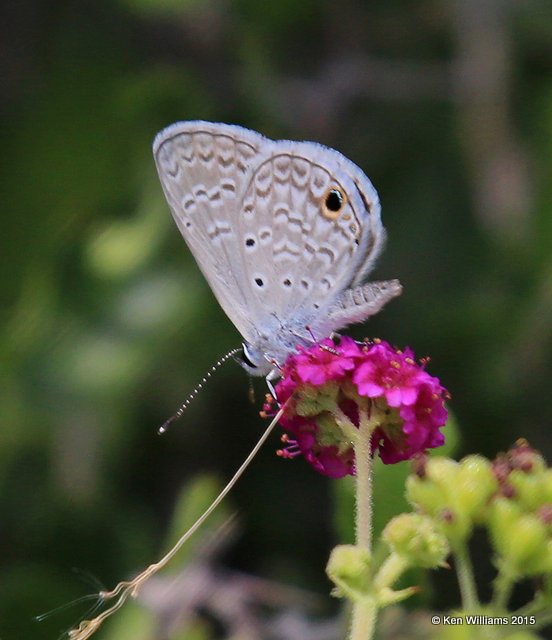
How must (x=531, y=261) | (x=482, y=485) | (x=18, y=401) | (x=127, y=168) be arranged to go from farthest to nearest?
(x=531, y=261) → (x=127, y=168) → (x=18, y=401) → (x=482, y=485)

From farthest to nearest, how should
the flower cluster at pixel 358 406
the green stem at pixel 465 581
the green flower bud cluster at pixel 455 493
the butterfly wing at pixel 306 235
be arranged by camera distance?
the butterfly wing at pixel 306 235 < the flower cluster at pixel 358 406 < the green flower bud cluster at pixel 455 493 < the green stem at pixel 465 581

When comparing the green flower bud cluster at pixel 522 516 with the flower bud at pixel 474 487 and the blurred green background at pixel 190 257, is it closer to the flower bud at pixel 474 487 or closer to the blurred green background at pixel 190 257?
the flower bud at pixel 474 487

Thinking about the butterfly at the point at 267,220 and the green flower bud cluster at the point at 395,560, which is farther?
the butterfly at the point at 267,220

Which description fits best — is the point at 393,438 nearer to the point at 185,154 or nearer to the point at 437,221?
the point at 185,154

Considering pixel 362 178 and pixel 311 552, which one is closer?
pixel 362 178

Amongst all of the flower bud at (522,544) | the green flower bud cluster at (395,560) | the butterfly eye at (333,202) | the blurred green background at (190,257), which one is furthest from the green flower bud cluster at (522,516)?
the blurred green background at (190,257)

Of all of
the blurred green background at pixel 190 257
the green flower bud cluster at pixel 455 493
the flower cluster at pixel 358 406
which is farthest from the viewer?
the blurred green background at pixel 190 257

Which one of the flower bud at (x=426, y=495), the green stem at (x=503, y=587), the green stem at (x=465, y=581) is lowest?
the green stem at (x=503, y=587)

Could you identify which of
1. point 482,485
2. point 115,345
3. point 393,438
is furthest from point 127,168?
point 482,485
